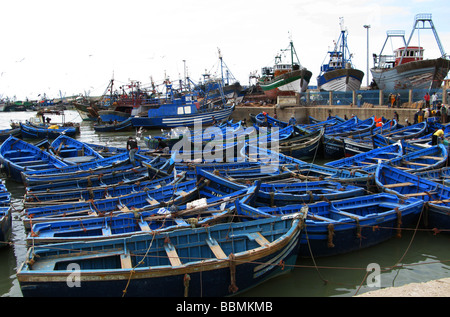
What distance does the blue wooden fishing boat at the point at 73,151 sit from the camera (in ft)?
63.1

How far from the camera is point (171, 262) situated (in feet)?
23.6

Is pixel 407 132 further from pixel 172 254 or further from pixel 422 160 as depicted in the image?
pixel 172 254

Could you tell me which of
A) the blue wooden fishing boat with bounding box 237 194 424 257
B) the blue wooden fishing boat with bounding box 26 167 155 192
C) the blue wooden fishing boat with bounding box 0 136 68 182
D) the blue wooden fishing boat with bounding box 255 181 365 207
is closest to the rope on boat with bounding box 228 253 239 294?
the blue wooden fishing boat with bounding box 237 194 424 257

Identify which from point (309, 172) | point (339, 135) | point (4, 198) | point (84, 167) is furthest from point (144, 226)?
point (339, 135)

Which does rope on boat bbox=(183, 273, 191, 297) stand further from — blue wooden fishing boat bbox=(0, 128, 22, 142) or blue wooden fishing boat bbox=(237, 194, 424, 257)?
blue wooden fishing boat bbox=(0, 128, 22, 142)

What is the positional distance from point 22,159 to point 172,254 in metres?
15.6

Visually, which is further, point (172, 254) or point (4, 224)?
point (4, 224)

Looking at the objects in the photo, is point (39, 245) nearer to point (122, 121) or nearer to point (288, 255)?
Result: point (288, 255)

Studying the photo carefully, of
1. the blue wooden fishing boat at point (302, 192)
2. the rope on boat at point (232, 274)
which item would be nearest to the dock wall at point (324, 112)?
the blue wooden fishing boat at point (302, 192)

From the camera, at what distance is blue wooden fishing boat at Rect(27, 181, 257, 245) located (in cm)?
888

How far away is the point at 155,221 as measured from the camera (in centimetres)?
965

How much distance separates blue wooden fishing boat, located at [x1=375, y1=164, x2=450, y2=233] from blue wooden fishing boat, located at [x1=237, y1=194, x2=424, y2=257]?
37 centimetres

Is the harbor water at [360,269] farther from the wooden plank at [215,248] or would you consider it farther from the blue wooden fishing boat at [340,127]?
the blue wooden fishing boat at [340,127]

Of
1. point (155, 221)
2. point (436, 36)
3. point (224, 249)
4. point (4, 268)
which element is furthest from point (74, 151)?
point (436, 36)
